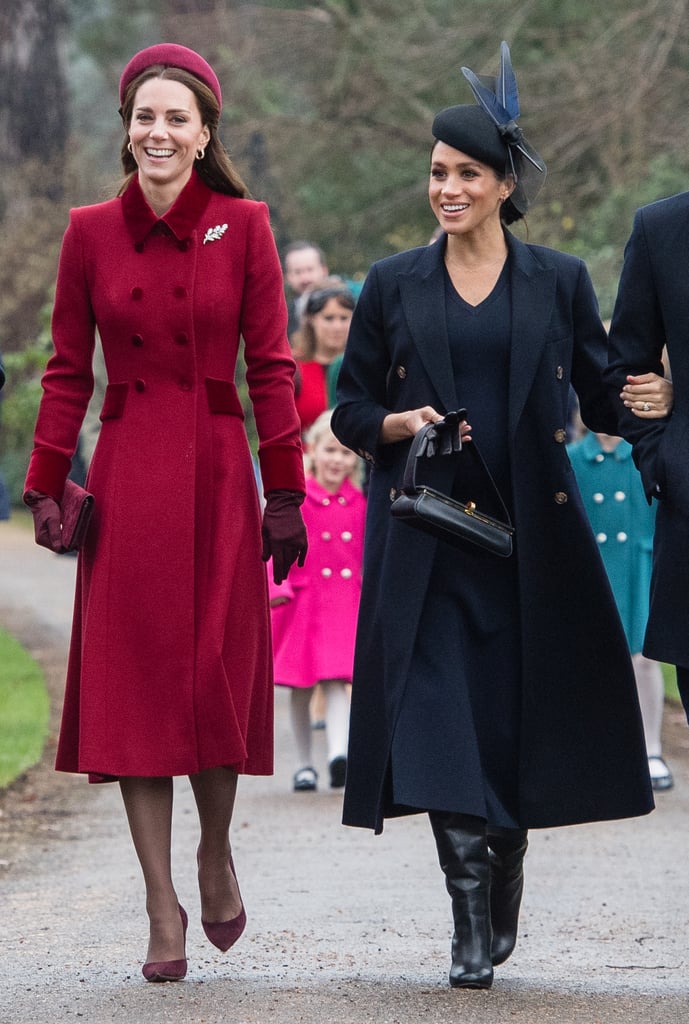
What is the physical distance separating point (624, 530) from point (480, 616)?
353cm

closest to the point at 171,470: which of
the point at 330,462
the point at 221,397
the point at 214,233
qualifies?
the point at 221,397

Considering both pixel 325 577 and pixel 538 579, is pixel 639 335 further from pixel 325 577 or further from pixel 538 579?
pixel 325 577

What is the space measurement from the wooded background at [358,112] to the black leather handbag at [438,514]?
685cm

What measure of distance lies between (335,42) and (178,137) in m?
13.1

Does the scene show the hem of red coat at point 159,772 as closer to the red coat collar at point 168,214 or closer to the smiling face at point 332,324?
the red coat collar at point 168,214

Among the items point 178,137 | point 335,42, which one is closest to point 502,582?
point 178,137

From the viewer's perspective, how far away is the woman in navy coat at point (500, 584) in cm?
497

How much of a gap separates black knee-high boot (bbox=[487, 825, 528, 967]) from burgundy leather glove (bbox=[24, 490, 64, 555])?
1256 mm

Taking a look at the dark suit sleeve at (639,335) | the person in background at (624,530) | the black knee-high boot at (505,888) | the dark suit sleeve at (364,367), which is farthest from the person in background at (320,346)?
the dark suit sleeve at (639,335)

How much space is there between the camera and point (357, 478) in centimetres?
891

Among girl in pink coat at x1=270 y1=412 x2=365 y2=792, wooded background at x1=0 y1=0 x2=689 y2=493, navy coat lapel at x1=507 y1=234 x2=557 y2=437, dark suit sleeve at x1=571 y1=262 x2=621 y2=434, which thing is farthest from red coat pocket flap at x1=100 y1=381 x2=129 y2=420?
wooded background at x1=0 y1=0 x2=689 y2=493

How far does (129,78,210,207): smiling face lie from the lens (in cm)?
491

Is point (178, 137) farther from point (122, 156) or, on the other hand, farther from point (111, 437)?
point (111, 437)

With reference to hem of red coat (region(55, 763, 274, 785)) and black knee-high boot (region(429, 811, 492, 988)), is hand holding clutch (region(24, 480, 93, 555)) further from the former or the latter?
black knee-high boot (region(429, 811, 492, 988))
